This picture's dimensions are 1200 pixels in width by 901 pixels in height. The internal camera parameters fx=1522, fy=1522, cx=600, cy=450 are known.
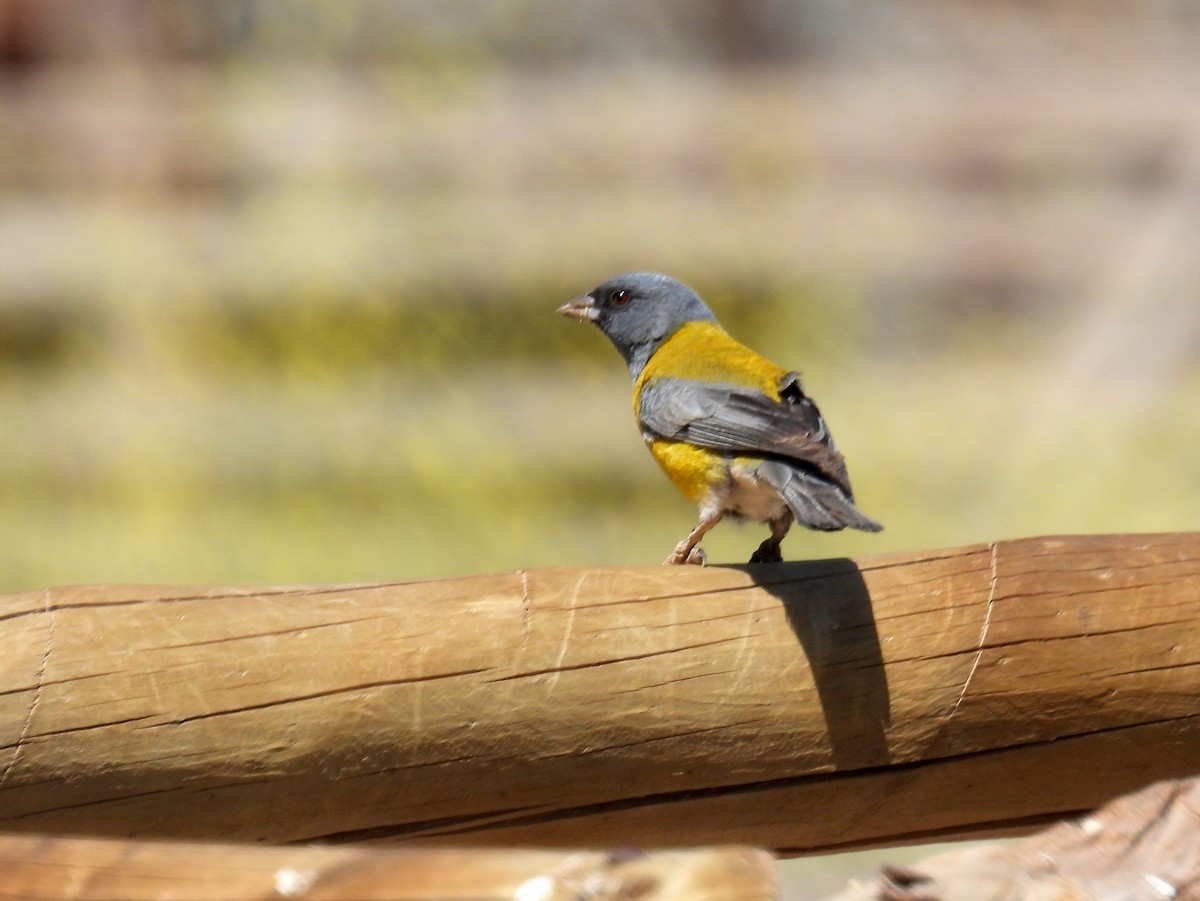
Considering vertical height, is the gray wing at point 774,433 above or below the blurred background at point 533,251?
below

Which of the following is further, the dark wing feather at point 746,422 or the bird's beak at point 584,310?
the bird's beak at point 584,310

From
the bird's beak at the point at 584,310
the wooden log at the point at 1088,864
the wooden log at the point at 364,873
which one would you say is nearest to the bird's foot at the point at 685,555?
the bird's beak at the point at 584,310

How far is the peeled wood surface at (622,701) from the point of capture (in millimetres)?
2041

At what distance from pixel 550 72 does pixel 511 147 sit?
1.50 feet

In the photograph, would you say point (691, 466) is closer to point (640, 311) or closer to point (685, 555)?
point (685, 555)

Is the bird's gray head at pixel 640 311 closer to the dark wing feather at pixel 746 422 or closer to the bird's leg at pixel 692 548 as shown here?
the dark wing feather at pixel 746 422

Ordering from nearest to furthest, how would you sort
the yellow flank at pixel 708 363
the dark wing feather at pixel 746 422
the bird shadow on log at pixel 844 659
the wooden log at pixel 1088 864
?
1. the wooden log at pixel 1088 864
2. the bird shadow on log at pixel 844 659
3. the dark wing feather at pixel 746 422
4. the yellow flank at pixel 708 363

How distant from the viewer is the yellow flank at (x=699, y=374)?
3252 millimetres

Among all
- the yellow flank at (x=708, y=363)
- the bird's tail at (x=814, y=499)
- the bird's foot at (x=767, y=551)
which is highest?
the yellow flank at (x=708, y=363)

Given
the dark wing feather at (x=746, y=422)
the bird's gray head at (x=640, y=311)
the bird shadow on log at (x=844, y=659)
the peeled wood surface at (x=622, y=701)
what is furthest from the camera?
the bird's gray head at (x=640, y=311)

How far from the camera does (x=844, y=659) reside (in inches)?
89.7

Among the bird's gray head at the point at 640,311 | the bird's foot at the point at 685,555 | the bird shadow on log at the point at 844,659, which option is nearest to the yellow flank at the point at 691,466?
the bird's foot at the point at 685,555

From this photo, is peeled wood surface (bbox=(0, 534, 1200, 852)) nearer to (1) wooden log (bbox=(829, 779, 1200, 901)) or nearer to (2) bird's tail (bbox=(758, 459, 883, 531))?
(2) bird's tail (bbox=(758, 459, 883, 531))

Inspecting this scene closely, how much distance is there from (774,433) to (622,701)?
0.97 m
